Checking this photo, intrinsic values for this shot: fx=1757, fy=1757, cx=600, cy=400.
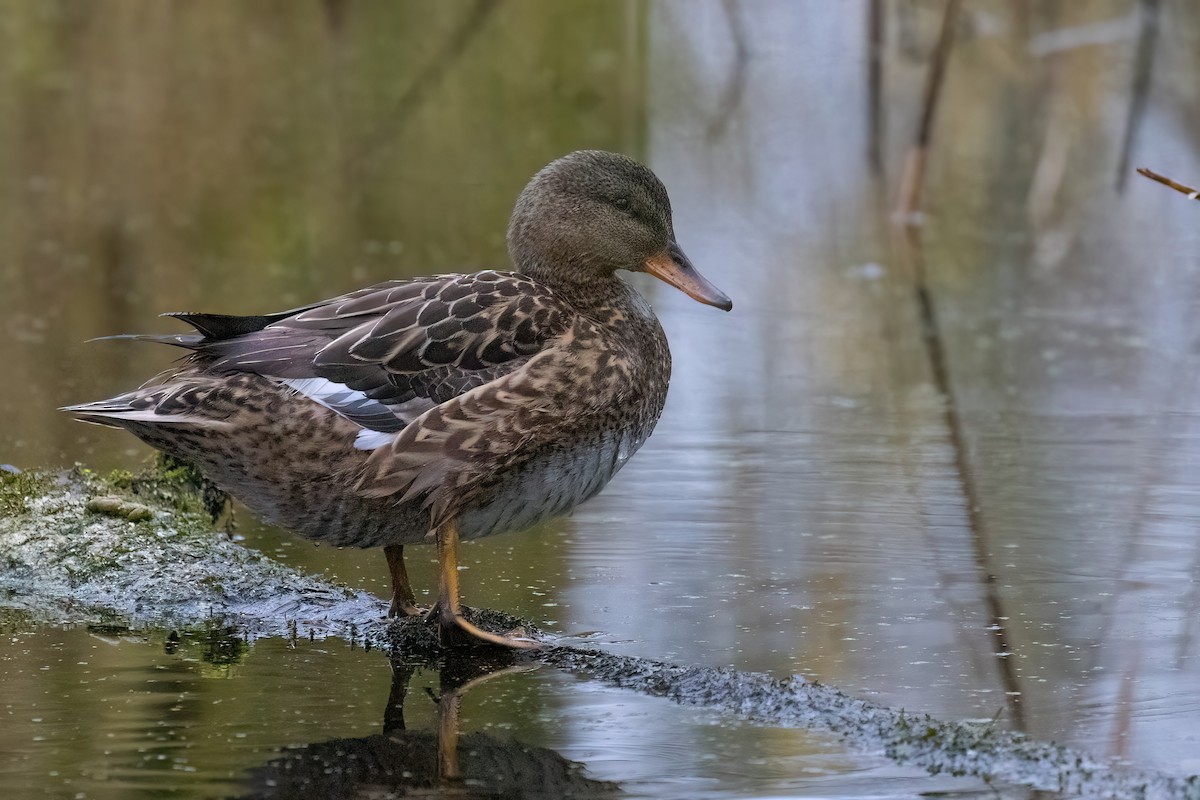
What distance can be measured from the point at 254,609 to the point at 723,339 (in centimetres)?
383

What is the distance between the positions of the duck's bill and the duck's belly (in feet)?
2.09

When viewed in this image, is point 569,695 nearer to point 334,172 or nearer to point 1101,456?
point 1101,456

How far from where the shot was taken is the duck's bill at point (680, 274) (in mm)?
5094

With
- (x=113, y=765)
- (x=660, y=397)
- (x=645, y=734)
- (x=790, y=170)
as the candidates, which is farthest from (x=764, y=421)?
(x=790, y=170)

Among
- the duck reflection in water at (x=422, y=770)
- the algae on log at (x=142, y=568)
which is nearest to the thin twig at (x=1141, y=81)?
the algae on log at (x=142, y=568)

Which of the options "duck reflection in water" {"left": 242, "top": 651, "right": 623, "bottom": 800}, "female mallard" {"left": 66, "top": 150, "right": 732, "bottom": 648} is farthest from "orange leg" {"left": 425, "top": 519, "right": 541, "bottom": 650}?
"duck reflection in water" {"left": 242, "top": 651, "right": 623, "bottom": 800}

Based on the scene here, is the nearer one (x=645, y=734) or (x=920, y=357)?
(x=645, y=734)

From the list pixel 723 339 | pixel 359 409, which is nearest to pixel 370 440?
pixel 359 409

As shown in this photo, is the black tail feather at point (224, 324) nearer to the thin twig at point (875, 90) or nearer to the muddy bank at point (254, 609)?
the muddy bank at point (254, 609)

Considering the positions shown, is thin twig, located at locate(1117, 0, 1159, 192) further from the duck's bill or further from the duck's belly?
the duck's belly

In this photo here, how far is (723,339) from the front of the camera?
26.5ft

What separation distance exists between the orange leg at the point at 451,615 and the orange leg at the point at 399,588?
0.18 metres

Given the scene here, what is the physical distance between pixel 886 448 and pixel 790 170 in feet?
16.9

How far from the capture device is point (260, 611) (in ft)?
15.2
